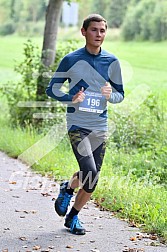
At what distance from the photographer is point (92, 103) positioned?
242 inches

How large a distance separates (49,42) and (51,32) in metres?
0.19

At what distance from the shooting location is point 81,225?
21.3ft

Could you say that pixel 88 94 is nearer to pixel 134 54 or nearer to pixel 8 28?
pixel 8 28

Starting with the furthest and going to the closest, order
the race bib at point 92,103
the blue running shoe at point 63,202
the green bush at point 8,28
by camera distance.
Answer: the green bush at point 8,28, the blue running shoe at point 63,202, the race bib at point 92,103

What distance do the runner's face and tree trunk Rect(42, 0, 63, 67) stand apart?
22.3 ft

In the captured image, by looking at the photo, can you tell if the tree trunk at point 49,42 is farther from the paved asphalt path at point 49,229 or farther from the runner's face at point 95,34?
the runner's face at point 95,34

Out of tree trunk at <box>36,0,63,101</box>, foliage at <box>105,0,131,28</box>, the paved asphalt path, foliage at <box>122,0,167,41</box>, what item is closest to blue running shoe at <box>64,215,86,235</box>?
the paved asphalt path

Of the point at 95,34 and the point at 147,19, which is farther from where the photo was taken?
A: the point at 147,19

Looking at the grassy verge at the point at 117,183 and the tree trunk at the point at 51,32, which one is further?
the tree trunk at the point at 51,32

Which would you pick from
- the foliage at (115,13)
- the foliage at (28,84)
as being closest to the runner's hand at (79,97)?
the foliage at (28,84)

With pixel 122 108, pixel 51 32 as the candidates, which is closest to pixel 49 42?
pixel 51 32

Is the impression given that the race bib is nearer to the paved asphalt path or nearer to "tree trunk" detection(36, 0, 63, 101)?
the paved asphalt path

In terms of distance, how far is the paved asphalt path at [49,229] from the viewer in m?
5.99

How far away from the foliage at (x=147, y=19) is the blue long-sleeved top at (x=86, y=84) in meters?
16.9
